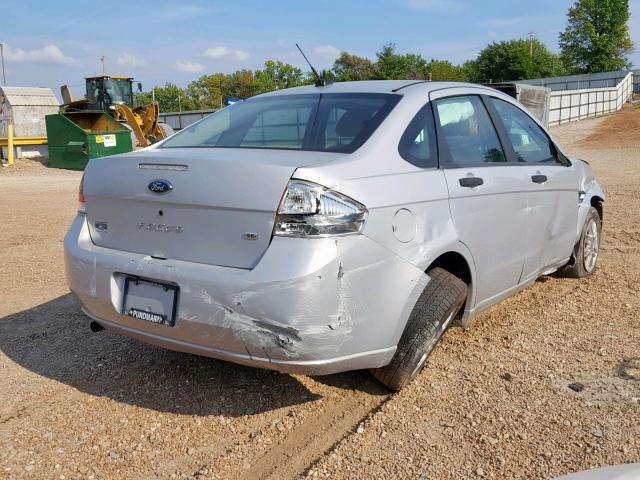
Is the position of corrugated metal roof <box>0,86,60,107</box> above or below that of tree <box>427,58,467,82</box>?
below

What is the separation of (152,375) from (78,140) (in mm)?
18301

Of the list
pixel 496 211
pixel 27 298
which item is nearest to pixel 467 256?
pixel 496 211

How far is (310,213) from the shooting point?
8.73ft

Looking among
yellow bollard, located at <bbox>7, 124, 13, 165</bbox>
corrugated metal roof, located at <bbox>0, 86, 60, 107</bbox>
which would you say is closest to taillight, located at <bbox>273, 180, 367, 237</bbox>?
yellow bollard, located at <bbox>7, 124, 13, 165</bbox>

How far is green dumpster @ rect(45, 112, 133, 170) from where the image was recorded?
789 inches

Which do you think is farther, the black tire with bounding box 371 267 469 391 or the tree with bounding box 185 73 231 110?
the tree with bounding box 185 73 231 110

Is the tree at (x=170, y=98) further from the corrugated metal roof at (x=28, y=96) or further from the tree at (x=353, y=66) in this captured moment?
the corrugated metal roof at (x=28, y=96)

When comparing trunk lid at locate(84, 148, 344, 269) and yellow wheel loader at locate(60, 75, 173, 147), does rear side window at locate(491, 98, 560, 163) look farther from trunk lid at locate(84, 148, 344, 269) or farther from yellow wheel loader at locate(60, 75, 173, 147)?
yellow wheel loader at locate(60, 75, 173, 147)

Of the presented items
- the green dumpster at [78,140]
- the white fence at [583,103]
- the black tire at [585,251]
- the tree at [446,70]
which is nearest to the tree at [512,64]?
the tree at [446,70]

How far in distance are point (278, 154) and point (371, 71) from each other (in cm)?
7897

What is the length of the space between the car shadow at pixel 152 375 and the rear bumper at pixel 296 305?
514mm

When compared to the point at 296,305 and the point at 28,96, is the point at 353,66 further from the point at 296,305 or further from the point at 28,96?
the point at 296,305

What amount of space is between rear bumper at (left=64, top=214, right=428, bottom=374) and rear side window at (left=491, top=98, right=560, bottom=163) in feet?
5.55

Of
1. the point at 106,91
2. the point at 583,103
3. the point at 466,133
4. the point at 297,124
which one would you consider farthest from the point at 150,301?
the point at 583,103
